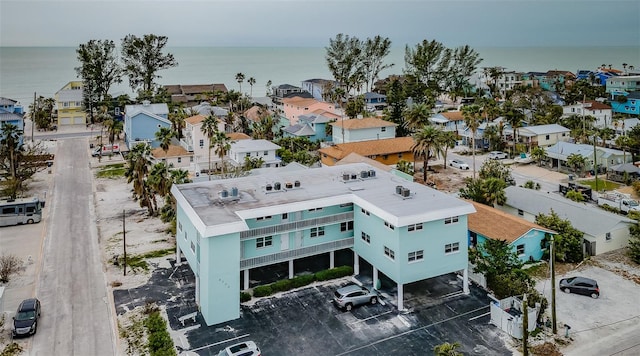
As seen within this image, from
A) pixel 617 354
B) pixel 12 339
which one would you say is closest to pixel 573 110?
pixel 617 354

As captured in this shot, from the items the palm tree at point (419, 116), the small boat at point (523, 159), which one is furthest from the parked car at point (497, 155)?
the palm tree at point (419, 116)

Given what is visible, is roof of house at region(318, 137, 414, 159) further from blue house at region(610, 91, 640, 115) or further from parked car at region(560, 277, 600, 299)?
blue house at region(610, 91, 640, 115)

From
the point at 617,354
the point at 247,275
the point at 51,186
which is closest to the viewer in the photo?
the point at 617,354

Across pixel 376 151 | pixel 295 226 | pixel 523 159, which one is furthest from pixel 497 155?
pixel 295 226

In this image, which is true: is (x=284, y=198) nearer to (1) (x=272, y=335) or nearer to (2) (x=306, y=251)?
(2) (x=306, y=251)

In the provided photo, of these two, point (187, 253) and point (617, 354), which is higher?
point (187, 253)

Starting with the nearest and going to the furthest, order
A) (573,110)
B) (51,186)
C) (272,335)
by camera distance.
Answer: (272,335)
(51,186)
(573,110)

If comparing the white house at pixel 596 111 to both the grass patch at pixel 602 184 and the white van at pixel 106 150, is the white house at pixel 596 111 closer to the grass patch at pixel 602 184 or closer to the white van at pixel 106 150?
the grass patch at pixel 602 184
